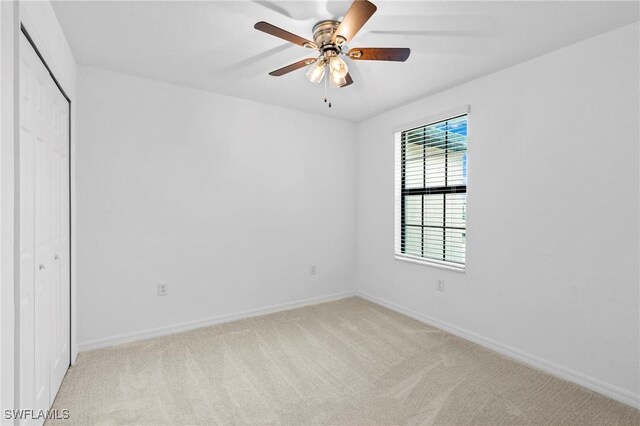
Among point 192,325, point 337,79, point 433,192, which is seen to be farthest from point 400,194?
point 192,325

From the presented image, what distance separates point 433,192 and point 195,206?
2.53 meters

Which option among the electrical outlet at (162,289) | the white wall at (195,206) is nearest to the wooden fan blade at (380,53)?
the white wall at (195,206)

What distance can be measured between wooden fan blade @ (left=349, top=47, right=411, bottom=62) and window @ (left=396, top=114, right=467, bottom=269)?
4.77 ft

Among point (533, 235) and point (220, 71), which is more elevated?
point (220, 71)

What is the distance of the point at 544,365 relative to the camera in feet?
8.09

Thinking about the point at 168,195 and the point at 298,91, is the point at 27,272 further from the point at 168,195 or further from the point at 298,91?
the point at 298,91

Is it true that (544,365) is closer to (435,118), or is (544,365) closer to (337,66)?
(435,118)

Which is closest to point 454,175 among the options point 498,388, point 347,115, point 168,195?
point 347,115

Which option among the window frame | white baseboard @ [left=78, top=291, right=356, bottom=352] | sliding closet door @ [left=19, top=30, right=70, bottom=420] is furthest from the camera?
the window frame

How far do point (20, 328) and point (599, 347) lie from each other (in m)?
3.41

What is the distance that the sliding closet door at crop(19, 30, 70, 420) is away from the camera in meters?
1.52

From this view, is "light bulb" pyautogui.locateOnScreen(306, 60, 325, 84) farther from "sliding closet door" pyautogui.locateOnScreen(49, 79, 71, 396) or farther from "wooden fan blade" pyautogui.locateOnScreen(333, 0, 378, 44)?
"sliding closet door" pyautogui.locateOnScreen(49, 79, 71, 396)

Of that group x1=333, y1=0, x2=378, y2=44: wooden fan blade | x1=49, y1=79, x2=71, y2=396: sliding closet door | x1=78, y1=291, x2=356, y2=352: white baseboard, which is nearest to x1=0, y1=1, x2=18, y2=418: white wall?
x1=49, y1=79, x2=71, y2=396: sliding closet door

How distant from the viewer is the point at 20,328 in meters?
1.42
